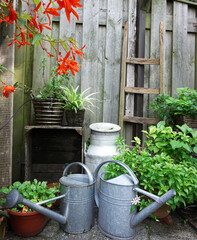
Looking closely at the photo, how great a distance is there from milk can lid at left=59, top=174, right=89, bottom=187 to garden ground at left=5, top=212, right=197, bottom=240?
1.18ft

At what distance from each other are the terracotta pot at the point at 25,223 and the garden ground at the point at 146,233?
0.05 m

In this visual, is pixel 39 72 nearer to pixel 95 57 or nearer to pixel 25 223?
pixel 95 57

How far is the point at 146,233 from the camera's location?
1455 mm

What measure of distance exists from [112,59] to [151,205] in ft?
5.69

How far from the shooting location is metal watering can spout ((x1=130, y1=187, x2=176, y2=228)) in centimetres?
114

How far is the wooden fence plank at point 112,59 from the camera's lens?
238cm

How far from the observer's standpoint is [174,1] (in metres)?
2.44

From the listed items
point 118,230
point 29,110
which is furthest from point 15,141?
point 118,230

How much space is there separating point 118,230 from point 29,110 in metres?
1.62

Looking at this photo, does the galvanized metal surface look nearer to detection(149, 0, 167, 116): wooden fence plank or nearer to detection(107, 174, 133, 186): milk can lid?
detection(107, 174, 133, 186): milk can lid

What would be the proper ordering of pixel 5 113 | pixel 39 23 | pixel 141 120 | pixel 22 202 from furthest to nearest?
pixel 141 120
pixel 5 113
pixel 22 202
pixel 39 23

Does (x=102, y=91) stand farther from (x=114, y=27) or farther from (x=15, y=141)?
(x=15, y=141)

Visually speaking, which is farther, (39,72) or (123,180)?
(39,72)

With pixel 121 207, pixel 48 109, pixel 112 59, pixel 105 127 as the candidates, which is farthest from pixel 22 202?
pixel 112 59
